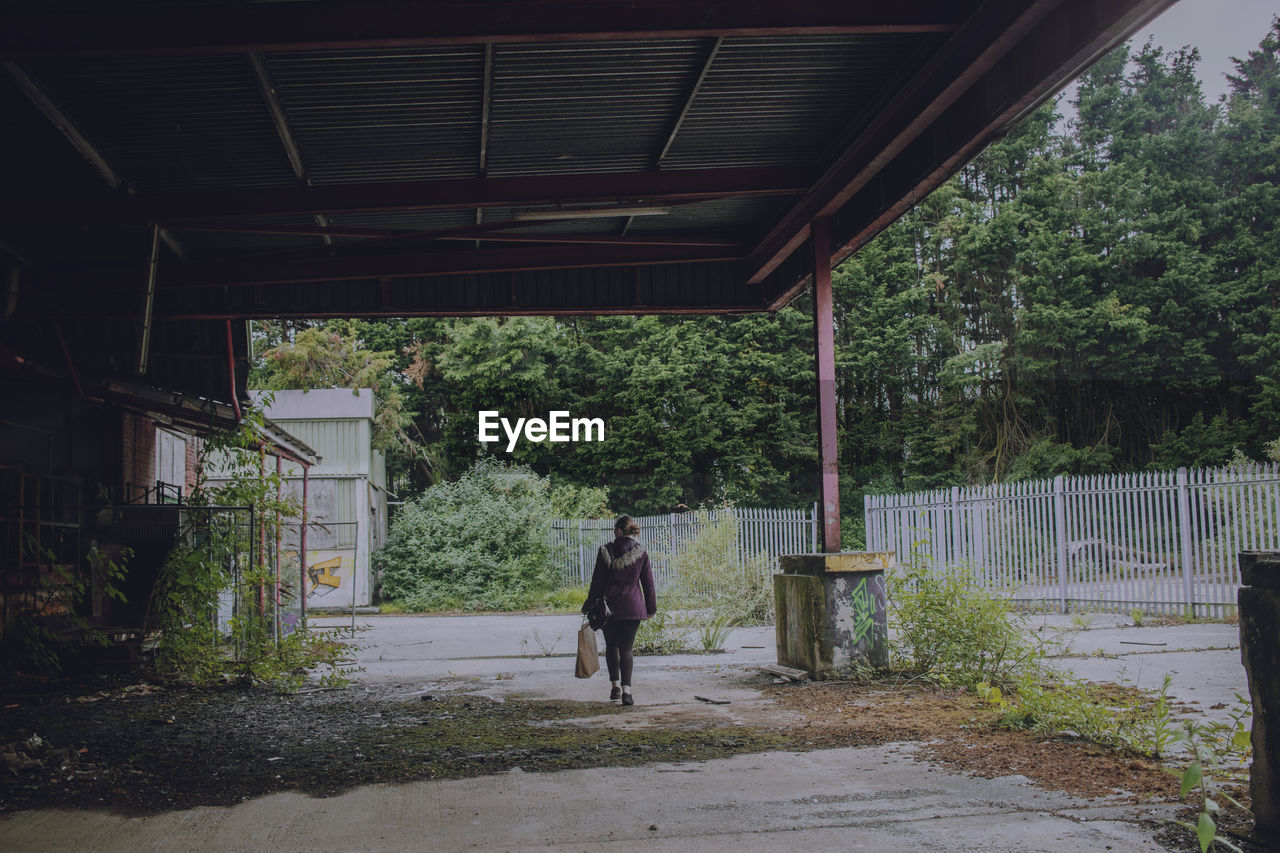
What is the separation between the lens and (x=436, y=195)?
368 inches

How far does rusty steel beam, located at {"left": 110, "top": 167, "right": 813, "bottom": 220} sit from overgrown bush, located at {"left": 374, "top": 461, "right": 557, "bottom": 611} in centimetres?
1535

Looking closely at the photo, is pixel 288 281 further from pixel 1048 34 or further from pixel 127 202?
pixel 1048 34

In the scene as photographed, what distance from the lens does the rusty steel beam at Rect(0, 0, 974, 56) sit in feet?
19.8

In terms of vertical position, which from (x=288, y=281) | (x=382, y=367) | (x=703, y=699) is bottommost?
(x=703, y=699)

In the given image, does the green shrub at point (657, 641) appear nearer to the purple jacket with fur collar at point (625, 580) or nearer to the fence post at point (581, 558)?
the purple jacket with fur collar at point (625, 580)

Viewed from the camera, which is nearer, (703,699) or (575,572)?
(703,699)

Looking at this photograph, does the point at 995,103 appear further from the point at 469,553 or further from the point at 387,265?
the point at 469,553

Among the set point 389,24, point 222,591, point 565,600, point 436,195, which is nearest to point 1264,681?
point 389,24

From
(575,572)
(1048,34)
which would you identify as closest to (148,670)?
(1048,34)

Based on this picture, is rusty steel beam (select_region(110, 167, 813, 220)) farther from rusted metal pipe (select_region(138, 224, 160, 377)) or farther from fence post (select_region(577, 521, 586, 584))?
fence post (select_region(577, 521, 586, 584))

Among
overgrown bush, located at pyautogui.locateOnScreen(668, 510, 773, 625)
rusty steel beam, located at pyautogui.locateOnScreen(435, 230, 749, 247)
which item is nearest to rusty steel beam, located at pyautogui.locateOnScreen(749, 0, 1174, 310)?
rusty steel beam, located at pyautogui.locateOnScreen(435, 230, 749, 247)

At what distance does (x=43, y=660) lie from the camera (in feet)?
31.3

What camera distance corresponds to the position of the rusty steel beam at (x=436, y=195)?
30.7 ft

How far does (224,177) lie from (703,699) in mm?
6850
